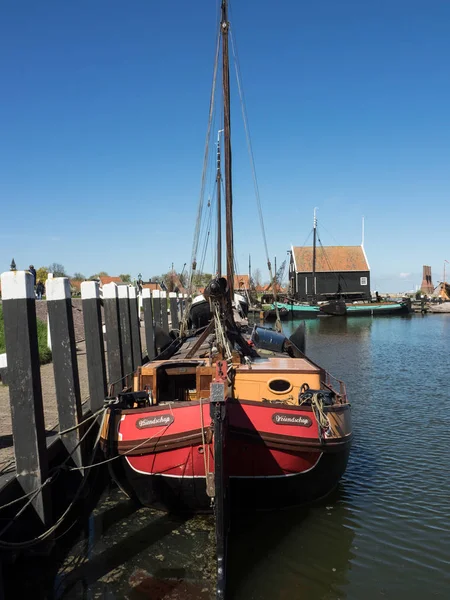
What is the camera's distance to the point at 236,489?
25.1 ft

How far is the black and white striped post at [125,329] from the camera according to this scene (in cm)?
1339

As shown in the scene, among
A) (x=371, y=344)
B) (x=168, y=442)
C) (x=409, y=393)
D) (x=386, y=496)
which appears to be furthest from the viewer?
(x=371, y=344)

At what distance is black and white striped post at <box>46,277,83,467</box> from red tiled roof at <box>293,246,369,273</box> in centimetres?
6548

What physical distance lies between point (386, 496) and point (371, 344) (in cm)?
2549

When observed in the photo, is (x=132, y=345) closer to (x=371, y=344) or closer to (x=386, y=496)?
(x=386, y=496)

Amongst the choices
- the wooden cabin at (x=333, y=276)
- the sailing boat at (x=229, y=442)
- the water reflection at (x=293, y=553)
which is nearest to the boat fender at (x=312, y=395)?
the sailing boat at (x=229, y=442)

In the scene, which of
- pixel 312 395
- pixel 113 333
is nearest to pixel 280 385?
pixel 312 395

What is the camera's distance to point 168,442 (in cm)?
741

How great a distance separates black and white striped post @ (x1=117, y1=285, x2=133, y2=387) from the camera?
13386 millimetres

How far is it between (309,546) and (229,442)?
1.90 metres

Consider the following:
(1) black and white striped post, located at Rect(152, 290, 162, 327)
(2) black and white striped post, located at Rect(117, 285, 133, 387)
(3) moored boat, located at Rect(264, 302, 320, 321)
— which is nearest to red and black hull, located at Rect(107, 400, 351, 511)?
(2) black and white striped post, located at Rect(117, 285, 133, 387)

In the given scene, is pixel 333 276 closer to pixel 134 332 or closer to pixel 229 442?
pixel 134 332

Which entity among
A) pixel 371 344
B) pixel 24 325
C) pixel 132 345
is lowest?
pixel 371 344

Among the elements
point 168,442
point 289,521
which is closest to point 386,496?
point 289,521
